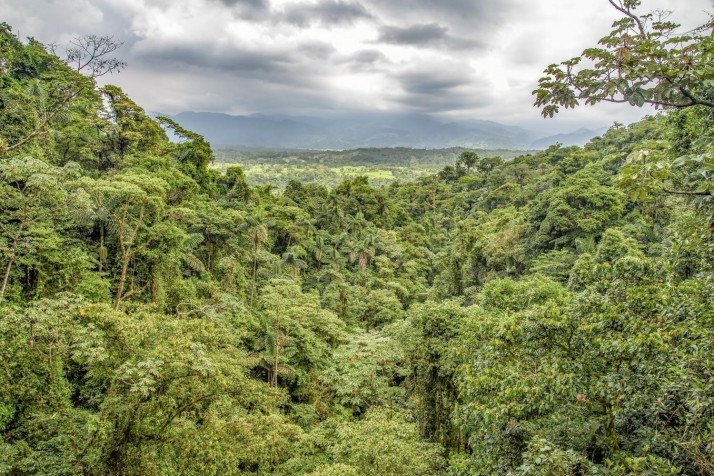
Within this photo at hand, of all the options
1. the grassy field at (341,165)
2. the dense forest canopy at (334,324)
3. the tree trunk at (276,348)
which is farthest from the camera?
the grassy field at (341,165)

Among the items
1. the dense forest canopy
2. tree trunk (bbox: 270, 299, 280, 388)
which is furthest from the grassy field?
tree trunk (bbox: 270, 299, 280, 388)

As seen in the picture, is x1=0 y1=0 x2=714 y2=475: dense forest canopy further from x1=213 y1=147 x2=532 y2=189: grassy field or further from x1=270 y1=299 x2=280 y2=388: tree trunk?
x1=213 y1=147 x2=532 y2=189: grassy field

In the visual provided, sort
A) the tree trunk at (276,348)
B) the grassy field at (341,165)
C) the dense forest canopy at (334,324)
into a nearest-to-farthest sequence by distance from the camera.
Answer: the dense forest canopy at (334,324) → the tree trunk at (276,348) → the grassy field at (341,165)

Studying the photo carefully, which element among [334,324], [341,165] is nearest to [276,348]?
[334,324]

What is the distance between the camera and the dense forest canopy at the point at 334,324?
13.0 ft

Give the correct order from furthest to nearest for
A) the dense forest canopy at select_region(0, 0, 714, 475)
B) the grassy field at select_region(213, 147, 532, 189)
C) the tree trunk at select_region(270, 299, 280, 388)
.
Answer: the grassy field at select_region(213, 147, 532, 189), the tree trunk at select_region(270, 299, 280, 388), the dense forest canopy at select_region(0, 0, 714, 475)

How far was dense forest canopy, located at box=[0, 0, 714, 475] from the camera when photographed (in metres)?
3.97

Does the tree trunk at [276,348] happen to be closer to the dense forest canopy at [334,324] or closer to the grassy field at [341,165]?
the dense forest canopy at [334,324]

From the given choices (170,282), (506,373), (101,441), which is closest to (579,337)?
(506,373)

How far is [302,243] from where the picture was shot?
100 ft

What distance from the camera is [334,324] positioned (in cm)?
1911

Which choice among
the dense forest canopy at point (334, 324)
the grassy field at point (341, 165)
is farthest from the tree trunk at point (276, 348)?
the grassy field at point (341, 165)

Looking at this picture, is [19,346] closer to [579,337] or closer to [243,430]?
[243,430]

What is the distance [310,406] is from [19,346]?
10.4 m
